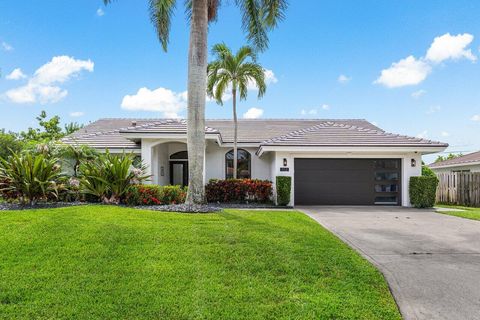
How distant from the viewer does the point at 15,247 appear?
19.3 feet

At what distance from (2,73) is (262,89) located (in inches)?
455

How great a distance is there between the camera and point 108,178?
37.8 ft

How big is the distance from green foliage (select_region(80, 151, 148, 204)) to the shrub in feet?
13.8

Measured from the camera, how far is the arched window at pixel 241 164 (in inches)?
740

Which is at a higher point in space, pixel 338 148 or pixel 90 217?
pixel 338 148

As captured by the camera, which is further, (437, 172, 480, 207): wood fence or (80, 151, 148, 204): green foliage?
(437, 172, 480, 207): wood fence

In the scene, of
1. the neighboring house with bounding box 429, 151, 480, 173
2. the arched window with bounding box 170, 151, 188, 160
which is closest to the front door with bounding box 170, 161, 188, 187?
the arched window with bounding box 170, 151, 188, 160

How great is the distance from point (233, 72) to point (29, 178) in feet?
33.4

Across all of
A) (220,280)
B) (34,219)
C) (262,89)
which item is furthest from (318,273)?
(262,89)

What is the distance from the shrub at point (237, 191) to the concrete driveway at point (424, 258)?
4.48 metres

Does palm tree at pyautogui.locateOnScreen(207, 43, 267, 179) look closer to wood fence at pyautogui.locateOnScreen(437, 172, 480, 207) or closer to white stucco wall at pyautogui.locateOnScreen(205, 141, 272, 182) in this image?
white stucco wall at pyautogui.locateOnScreen(205, 141, 272, 182)

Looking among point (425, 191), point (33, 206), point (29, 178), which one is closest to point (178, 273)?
point (29, 178)

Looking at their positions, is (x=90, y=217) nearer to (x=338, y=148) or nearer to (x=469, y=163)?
(x=338, y=148)

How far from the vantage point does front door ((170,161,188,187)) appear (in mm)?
19422
